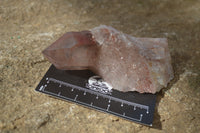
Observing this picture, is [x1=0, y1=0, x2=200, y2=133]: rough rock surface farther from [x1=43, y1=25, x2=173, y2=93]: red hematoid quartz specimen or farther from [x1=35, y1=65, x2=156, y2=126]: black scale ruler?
[x1=43, y1=25, x2=173, y2=93]: red hematoid quartz specimen

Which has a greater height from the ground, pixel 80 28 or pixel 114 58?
pixel 114 58

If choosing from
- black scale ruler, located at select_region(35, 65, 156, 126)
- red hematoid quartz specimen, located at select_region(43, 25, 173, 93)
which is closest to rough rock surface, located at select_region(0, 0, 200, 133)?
black scale ruler, located at select_region(35, 65, 156, 126)

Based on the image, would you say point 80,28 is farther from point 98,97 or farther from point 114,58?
point 98,97

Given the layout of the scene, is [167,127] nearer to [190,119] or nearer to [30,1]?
[190,119]

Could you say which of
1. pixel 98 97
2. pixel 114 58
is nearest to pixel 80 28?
pixel 114 58

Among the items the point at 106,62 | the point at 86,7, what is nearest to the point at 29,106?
the point at 106,62

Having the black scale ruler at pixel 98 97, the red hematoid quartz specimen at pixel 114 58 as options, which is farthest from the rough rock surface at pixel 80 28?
the red hematoid quartz specimen at pixel 114 58
